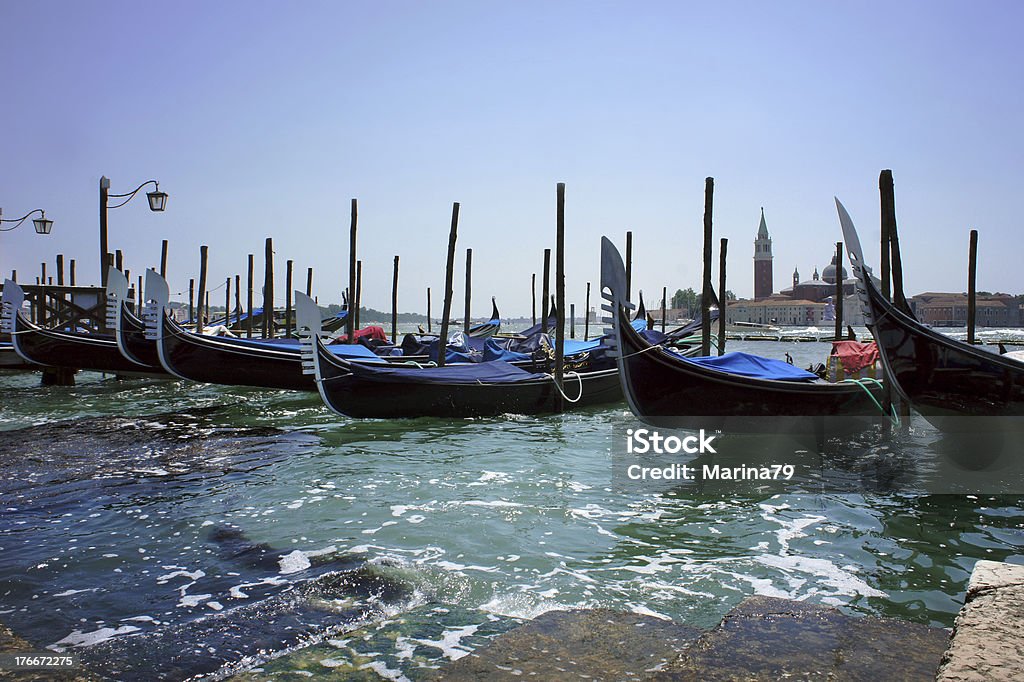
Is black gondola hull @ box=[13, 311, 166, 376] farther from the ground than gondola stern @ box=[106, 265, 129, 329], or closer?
closer

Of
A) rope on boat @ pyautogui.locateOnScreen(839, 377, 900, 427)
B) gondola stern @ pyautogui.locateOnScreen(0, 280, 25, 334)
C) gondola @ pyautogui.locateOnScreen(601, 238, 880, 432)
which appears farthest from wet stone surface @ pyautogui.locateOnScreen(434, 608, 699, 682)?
gondola stern @ pyautogui.locateOnScreen(0, 280, 25, 334)

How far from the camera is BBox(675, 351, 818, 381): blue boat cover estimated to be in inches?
252

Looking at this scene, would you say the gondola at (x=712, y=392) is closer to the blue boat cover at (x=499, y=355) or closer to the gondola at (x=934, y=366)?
the gondola at (x=934, y=366)

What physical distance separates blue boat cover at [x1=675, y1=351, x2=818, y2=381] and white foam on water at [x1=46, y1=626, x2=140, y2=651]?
468 cm

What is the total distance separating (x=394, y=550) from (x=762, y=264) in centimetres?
9436

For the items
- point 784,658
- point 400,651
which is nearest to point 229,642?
point 400,651

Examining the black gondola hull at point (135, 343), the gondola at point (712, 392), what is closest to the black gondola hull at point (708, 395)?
the gondola at point (712, 392)

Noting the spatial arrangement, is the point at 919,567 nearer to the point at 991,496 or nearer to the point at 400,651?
the point at 991,496

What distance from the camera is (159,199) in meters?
9.44

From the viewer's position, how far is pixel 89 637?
102 inches

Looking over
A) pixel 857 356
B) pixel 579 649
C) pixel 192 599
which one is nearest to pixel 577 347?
pixel 857 356

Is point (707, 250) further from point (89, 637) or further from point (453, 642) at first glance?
point (89, 637)

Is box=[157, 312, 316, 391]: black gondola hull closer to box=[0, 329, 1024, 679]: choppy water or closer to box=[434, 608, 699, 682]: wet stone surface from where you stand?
box=[0, 329, 1024, 679]: choppy water

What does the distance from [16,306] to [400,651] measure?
382 inches
